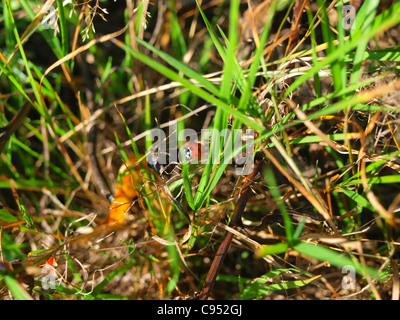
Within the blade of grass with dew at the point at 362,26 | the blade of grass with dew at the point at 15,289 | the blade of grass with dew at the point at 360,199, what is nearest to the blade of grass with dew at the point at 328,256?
the blade of grass with dew at the point at 360,199

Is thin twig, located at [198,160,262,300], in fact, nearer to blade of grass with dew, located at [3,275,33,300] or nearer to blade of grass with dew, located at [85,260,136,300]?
blade of grass with dew, located at [85,260,136,300]

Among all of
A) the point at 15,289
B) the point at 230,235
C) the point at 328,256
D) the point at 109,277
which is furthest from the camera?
the point at 109,277

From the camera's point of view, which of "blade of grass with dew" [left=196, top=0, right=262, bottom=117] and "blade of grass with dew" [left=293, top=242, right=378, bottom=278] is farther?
"blade of grass with dew" [left=196, top=0, right=262, bottom=117]

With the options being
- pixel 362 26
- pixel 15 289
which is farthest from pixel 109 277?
pixel 362 26

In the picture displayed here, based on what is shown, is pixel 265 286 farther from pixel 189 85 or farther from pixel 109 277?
pixel 189 85

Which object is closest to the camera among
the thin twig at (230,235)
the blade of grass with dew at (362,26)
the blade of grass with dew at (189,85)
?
the blade of grass with dew at (189,85)

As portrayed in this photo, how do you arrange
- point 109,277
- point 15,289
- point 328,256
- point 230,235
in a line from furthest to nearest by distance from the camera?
point 109,277
point 230,235
point 15,289
point 328,256

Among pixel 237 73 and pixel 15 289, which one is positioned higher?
pixel 237 73

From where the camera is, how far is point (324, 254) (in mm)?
503

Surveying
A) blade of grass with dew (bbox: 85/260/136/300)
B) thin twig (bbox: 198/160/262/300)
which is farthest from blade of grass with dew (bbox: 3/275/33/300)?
Answer: thin twig (bbox: 198/160/262/300)

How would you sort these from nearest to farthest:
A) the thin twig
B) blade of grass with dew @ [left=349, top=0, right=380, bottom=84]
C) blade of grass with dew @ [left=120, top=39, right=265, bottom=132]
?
blade of grass with dew @ [left=120, top=39, right=265, bottom=132], blade of grass with dew @ [left=349, top=0, right=380, bottom=84], the thin twig

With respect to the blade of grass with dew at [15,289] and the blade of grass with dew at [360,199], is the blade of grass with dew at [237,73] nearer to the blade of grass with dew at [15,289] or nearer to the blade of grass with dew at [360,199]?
the blade of grass with dew at [360,199]

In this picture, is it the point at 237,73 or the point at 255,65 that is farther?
the point at 237,73

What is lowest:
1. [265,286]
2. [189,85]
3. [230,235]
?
[265,286]
